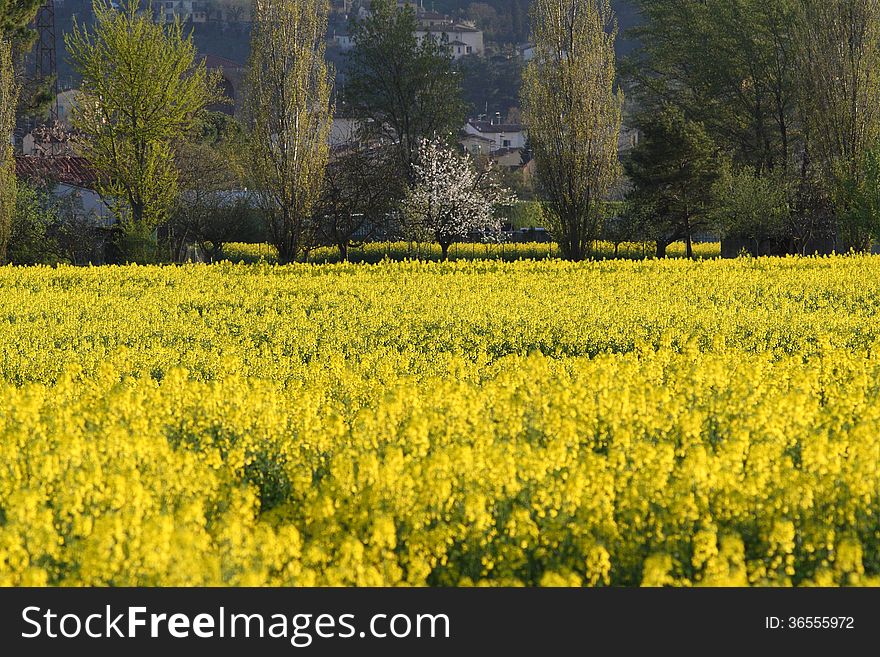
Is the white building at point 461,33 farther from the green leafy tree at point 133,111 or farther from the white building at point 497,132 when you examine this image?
the green leafy tree at point 133,111

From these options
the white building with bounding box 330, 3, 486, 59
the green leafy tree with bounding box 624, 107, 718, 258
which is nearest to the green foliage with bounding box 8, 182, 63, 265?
the green leafy tree with bounding box 624, 107, 718, 258

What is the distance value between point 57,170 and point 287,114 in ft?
61.4

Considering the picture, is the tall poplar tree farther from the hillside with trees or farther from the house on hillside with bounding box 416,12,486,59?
the house on hillside with bounding box 416,12,486,59

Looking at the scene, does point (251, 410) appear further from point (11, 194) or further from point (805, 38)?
point (805, 38)

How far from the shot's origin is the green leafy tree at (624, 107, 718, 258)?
3569cm

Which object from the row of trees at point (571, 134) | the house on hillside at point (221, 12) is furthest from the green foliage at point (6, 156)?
the house on hillside at point (221, 12)

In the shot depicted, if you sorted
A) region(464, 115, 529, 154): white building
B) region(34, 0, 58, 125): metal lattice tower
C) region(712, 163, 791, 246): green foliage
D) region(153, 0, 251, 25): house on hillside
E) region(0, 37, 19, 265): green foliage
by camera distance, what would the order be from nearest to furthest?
1. region(0, 37, 19, 265): green foliage
2. region(712, 163, 791, 246): green foliage
3. region(34, 0, 58, 125): metal lattice tower
4. region(464, 115, 529, 154): white building
5. region(153, 0, 251, 25): house on hillside

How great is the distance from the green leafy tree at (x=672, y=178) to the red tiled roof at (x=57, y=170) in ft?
60.3

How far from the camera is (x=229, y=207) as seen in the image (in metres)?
40.1

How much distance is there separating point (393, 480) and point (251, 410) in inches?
73.4

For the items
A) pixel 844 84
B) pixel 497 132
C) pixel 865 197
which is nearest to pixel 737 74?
pixel 844 84

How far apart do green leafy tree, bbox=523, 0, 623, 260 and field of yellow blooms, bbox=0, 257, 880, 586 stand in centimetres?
1378

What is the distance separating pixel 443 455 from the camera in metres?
5.19

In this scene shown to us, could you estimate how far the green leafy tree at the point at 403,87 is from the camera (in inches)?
2110
